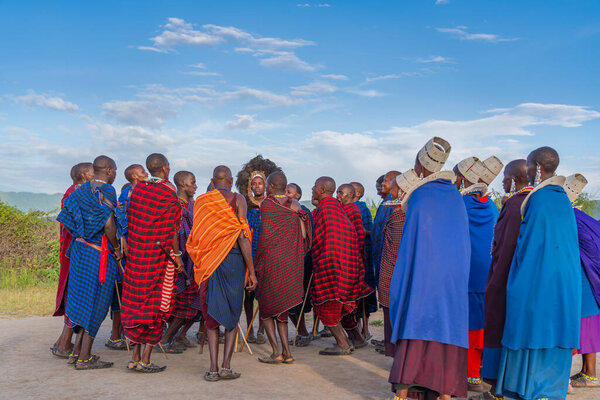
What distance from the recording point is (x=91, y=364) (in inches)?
244

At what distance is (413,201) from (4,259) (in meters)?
13.0

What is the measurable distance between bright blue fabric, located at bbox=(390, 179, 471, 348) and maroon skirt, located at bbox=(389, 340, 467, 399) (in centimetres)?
8

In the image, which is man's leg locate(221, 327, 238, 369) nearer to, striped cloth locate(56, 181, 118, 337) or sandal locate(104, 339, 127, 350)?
striped cloth locate(56, 181, 118, 337)

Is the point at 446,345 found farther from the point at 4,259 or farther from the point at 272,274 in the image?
the point at 4,259

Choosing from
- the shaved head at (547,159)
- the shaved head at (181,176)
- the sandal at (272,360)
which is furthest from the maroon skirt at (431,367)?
the shaved head at (181,176)

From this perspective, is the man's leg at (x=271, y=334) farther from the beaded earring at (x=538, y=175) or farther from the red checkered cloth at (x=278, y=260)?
the beaded earring at (x=538, y=175)

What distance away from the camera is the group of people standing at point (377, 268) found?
14.5 feet

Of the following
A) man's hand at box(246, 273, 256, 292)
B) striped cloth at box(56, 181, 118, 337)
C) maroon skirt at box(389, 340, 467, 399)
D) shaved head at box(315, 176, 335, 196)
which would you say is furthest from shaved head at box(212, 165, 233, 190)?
maroon skirt at box(389, 340, 467, 399)

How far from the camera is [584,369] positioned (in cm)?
578

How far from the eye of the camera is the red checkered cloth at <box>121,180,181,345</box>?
5977 millimetres

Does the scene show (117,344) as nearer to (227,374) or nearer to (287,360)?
(227,374)

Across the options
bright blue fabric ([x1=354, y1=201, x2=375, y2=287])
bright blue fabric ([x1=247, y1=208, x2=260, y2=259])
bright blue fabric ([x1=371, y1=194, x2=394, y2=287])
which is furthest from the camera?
bright blue fabric ([x1=247, y1=208, x2=260, y2=259])

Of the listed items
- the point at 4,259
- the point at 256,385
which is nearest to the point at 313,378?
the point at 256,385

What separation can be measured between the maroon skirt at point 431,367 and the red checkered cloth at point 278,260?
2.39 meters
